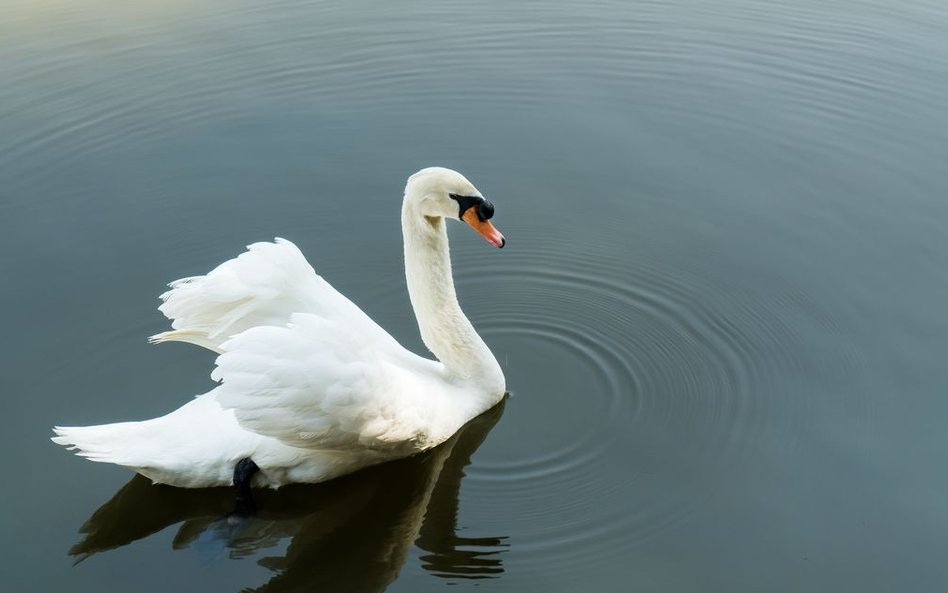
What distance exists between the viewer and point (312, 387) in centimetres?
631

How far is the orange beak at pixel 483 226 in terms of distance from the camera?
737cm

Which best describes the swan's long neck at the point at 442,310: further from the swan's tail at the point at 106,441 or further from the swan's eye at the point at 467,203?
the swan's tail at the point at 106,441

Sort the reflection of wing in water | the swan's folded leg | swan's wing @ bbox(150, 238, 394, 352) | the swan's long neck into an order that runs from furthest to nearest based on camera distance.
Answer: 1. the swan's long neck
2. swan's wing @ bbox(150, 238, 394, 352)
3. the swan's folded leg
4. the reflection of wing in water

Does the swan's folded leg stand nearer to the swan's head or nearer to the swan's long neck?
the swan's long neck

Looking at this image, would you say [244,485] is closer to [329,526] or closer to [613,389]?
[329,526]

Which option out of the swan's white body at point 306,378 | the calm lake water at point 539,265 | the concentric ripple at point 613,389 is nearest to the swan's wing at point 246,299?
the swan's white body at point 306,378

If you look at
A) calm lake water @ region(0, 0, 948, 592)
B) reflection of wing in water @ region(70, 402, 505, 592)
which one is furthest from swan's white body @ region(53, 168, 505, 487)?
calm lake water @ region(0, 0, 948, 592)

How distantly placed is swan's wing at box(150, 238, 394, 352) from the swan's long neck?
0.54 meters

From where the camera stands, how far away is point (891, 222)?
31.3 feet

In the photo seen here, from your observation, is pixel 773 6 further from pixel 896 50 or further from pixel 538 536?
pixel 538 536

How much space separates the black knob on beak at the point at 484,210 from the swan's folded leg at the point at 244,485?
7.13 ft

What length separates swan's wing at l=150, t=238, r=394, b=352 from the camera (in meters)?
7.19

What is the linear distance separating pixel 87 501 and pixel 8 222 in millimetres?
4029

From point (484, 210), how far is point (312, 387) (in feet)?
5.92
